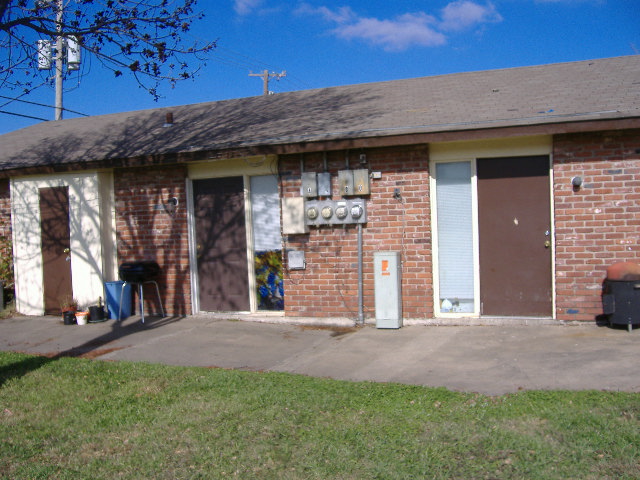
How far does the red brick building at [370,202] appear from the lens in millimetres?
7719

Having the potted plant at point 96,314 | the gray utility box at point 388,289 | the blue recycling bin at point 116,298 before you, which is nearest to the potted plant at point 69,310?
the potted plant at point 96,314

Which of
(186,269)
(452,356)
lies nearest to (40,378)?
(186,269)

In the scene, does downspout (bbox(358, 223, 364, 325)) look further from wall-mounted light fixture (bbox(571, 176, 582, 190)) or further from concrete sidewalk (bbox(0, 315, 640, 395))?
wall-mounted light fixture (bbox(571, 176, 582, 190))

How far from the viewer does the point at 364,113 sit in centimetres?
944

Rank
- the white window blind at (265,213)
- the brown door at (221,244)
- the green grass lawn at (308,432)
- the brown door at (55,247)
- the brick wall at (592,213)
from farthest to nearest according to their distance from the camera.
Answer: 1. the brown door at (55,247)
2. the brown door at (221,244)
3. the white window blind at (265,213)
4. the brick wall at (592,213)
5. the green grass lawn at (308,432)

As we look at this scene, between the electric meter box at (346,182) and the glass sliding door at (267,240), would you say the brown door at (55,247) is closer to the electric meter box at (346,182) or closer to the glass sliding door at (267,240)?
the glass sliding door at (267,240)

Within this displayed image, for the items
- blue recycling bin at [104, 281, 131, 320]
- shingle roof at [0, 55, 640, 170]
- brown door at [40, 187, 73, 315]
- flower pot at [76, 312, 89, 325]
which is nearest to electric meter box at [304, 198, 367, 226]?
shingle roof at [0, 55, 640, 170]

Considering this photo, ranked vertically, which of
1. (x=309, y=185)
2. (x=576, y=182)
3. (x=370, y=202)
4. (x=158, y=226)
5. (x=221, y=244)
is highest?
(x=309, y=185)

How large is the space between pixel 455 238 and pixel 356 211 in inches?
57.1

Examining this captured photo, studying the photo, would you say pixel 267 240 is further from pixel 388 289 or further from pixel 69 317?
pixel 69 317

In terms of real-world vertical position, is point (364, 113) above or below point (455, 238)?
above

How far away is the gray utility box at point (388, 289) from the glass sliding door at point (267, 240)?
1842 mm

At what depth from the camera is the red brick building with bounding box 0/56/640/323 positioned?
7719mm

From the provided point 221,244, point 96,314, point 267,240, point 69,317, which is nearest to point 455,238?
point 267,240
